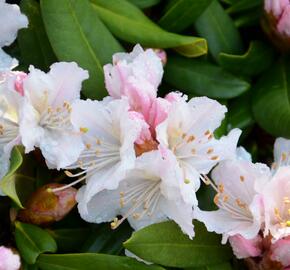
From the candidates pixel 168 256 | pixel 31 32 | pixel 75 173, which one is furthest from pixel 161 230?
pixel 31 32

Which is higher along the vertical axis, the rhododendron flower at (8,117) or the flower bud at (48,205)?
the rhododendron flower at (8,117)

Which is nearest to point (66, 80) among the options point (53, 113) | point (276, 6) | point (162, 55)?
point (53, 113)

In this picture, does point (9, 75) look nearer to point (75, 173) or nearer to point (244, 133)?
point (75, 173)

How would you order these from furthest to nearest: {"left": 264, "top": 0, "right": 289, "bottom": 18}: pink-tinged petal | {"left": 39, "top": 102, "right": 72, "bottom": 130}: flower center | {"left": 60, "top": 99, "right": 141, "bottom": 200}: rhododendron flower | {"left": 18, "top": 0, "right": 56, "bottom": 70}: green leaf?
{"left": 264, "top": 0, "right": 289, "bottom": 18}: pink-tinged petal
{"left": 18, "top": 0, "right": 56, "bottom": 70}: green leaf
{"left": 39, "top": 102, "right": 72, "bottom": 130}: flower center
{"left": 60, "top": 99, "right": 141, "bottom": 200}: rhododendron flower

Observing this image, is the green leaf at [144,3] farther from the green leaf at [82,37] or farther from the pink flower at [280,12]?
the pink flower at [280,12]

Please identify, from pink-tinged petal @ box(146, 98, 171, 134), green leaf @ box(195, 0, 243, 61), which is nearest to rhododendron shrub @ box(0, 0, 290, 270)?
pink-tinged petal @ box(146, 98, 171, 134)

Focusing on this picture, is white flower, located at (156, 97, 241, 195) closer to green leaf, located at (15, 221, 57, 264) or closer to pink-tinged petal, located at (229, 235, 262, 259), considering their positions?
pink-tinged petal, located at (229, 235, 262, 259)

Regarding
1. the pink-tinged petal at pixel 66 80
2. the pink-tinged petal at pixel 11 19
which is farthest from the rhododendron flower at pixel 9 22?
the pink-tinged petal at pixel 66 80
